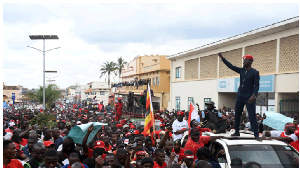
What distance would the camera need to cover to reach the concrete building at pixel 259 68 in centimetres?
1630

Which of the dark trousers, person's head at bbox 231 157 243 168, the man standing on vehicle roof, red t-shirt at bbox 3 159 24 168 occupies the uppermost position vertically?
the man standing on vehicle roof

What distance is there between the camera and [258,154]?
4.30 meters

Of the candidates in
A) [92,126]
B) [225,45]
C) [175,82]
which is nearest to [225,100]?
[225,45]

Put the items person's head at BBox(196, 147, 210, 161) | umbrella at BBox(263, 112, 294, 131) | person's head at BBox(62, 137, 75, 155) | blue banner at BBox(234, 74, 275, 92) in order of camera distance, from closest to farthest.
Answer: person's head at BBox(196, 147, 210, 161) → person's head at BBox(62, 137, 75, 155) → umbrella at BBox(263, 112, 294, 131) → blue banner at BBox(234, 74, 275, 92)

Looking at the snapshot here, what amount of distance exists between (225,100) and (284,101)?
6445 millimetres

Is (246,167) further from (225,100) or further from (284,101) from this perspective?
(225,100)

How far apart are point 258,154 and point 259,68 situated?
1578 centimetres

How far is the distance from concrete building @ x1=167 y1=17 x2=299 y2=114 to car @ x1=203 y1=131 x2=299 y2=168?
12895 mm

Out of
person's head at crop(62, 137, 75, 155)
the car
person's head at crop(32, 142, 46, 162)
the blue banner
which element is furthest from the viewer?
the blue banner

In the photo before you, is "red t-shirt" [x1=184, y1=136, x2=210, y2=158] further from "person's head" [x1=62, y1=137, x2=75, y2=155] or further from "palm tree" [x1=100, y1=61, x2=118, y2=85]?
"palm tree" [x1=100, y1=61, x2=118, y2=85]

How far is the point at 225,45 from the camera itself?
22.1m

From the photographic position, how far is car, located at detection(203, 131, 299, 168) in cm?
414

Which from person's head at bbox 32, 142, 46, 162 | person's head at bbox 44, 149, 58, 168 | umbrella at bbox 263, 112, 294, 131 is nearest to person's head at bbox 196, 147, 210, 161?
→ person's head at bbox 44, 149, 58, 168

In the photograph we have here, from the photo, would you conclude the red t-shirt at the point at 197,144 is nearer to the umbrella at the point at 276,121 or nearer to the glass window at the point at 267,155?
the glass window at the point at 267,155
